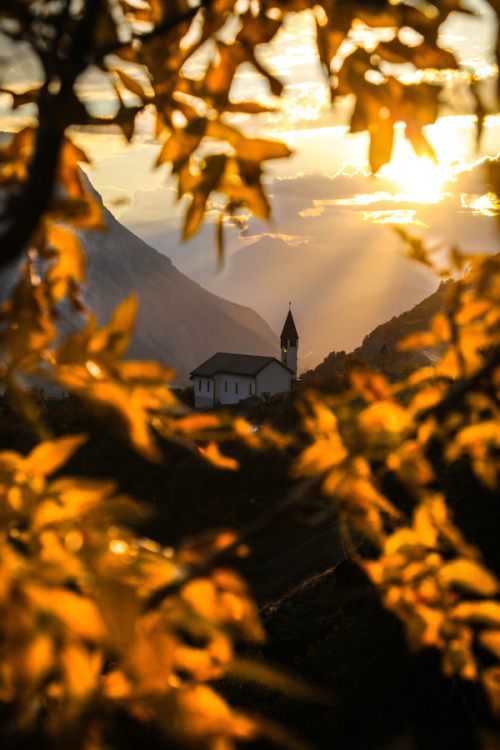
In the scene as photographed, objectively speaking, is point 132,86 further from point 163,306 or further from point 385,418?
point 163,306

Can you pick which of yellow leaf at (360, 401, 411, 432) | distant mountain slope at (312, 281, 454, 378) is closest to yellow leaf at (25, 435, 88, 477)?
yellow leaf at (360, 401, 411, 432)

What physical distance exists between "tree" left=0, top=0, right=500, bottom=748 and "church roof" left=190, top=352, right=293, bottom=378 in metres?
53.6

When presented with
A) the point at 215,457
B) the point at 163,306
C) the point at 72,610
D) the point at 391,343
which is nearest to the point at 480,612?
the point at 215,457

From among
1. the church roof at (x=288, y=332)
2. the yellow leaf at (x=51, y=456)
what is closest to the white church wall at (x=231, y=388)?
the church roof at (x=288, y=332)

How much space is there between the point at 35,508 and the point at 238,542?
46cm

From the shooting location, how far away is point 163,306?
586 feet

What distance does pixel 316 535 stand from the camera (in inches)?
863

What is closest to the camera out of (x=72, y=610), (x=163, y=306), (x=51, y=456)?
(x=72, y=610)

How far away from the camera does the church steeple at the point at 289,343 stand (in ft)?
214

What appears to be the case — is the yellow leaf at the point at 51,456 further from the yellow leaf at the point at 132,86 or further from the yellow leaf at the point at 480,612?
the yellow leaf at the point at 480,612

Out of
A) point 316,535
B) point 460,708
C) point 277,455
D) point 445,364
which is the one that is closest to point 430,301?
point 277,455

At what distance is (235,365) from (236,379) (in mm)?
1473

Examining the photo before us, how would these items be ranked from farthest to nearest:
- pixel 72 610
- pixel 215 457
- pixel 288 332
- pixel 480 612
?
pixel 288 332
pixel 215 457
pixel 480 612
pixel 72 610

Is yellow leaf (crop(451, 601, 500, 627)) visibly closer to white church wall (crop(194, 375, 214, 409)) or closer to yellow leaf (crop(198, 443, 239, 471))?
yellow leaf (crop(198, 443, 239, 471))
